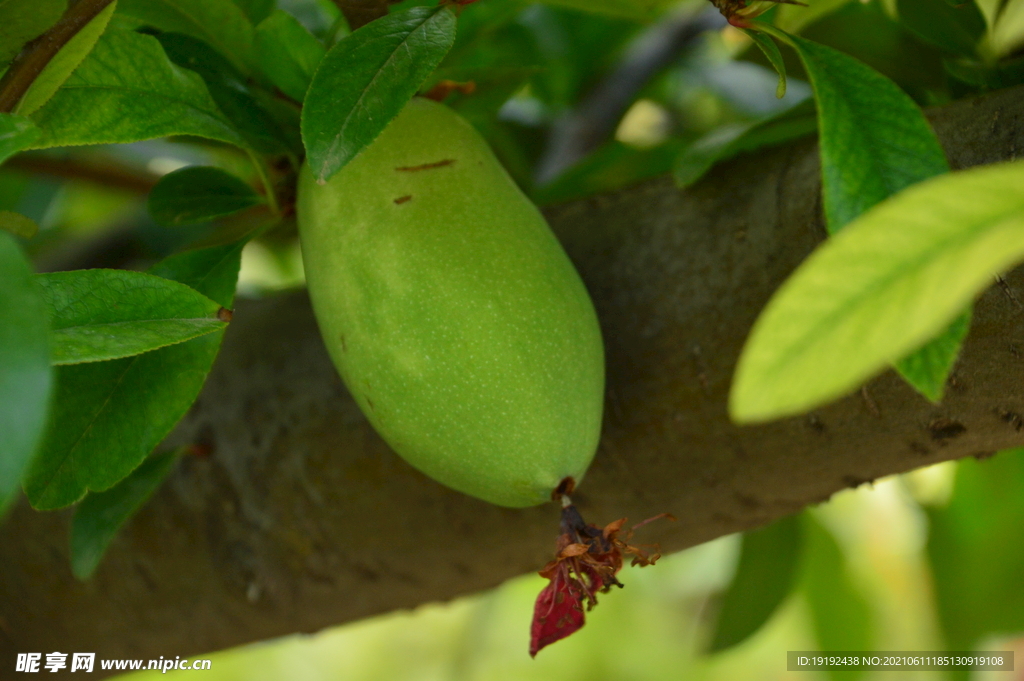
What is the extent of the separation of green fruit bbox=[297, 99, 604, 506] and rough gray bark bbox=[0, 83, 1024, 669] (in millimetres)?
86

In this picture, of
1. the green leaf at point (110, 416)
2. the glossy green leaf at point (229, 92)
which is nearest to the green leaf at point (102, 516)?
the green leaf at point (110, 416)

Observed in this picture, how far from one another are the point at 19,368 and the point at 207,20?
0.25m

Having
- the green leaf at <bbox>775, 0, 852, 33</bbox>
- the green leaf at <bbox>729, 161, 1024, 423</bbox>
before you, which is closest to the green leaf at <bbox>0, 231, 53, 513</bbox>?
the green leaf at <bbox>729, 161, 1024, 423</bbox>

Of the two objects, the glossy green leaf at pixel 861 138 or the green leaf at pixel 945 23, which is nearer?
the glossy green leaf at pixel 861 138

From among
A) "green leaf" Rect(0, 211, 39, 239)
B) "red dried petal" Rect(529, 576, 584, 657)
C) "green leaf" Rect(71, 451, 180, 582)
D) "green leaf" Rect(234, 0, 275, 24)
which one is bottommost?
"green leaf" Rect(71, 451, 180, 582)

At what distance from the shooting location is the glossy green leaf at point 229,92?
39 centimetres

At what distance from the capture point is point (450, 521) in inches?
19.8


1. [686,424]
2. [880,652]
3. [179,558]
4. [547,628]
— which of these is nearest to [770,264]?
[686,424]

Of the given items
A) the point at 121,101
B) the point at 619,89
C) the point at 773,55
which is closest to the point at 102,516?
the point at 121,101

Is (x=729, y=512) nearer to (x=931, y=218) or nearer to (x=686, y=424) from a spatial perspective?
(x=686, y=424)

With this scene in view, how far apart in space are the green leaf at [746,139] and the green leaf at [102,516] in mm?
330

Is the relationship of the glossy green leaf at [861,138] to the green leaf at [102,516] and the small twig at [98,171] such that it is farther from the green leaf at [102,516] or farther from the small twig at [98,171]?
the small twig at [98,171]

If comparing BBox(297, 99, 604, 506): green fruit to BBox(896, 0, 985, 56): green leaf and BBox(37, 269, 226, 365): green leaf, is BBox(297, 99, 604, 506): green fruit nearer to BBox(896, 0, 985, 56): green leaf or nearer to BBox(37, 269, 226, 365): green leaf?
BBox(37, 269, 226, 365): green leaf

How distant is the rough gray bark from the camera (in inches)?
15.7
